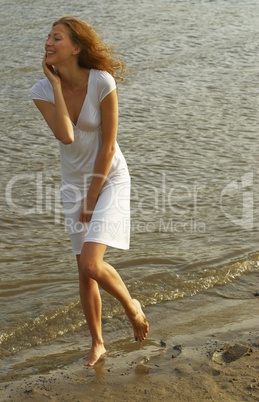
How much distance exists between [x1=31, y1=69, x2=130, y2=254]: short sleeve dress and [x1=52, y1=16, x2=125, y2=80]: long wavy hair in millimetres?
60

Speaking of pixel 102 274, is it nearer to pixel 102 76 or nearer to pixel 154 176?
pixel 102 76

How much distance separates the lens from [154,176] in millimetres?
8203

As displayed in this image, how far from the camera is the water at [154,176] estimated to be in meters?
5.72

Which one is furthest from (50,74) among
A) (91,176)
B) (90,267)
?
(90,267)

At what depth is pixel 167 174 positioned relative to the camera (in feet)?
27.2

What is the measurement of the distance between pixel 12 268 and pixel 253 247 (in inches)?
79.1

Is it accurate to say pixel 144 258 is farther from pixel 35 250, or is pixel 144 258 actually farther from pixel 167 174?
pixel 167 174

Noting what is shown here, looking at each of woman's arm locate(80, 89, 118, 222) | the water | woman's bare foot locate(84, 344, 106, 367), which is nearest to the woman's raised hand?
woman's arm locate(80, 89, 118, 222)

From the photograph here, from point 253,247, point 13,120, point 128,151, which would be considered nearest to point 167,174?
point 128,151

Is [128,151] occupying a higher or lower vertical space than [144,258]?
higher

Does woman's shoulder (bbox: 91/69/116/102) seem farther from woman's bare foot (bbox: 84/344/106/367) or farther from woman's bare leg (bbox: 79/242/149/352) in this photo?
woman's bare foot (bbox: 84/344/106/367)

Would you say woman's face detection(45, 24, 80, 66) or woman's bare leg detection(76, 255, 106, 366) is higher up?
woman's face detection(45, 24, 80, 66)

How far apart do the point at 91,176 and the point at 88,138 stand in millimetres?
207

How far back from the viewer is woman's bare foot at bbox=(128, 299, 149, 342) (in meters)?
4.48
